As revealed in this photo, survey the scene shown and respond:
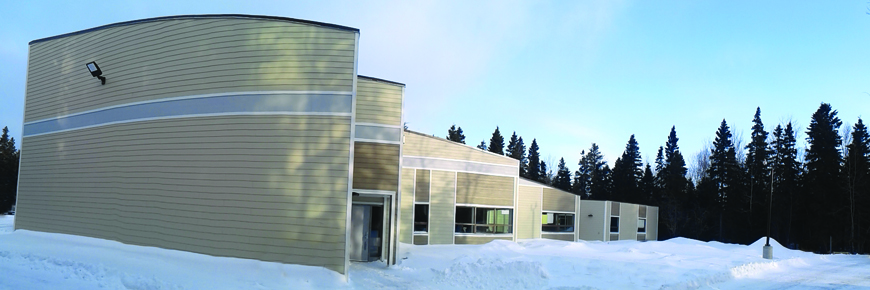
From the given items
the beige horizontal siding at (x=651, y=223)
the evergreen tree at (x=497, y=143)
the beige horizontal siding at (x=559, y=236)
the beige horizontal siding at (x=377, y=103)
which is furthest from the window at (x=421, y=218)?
the evergreen tree at (x=497, y=143)

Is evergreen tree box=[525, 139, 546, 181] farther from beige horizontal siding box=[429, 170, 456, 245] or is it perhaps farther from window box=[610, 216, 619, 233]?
beige horizontal siding box=[429, 170, 456, 245]

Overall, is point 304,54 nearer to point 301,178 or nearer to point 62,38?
point 301,178

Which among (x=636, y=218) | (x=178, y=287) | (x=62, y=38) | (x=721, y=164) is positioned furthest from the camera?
(x=721, y=164)

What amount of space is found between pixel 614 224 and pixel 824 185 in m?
22.7

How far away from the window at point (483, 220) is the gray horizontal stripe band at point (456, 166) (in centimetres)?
193

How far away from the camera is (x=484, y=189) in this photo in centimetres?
2852

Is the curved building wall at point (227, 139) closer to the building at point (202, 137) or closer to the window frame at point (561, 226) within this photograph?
the building at point (202, 137)

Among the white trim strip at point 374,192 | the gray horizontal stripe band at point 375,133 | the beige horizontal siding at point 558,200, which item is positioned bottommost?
the beige horizontal siding at point 558,200

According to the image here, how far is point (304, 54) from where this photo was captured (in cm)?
1273

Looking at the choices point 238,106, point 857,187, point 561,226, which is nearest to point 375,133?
point 238,106

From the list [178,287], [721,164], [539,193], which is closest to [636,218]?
[539,193]

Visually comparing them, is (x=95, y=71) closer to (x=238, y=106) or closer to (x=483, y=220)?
(x=238, y=106)

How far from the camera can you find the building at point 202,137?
40.7 ft

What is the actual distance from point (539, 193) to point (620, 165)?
149ft
